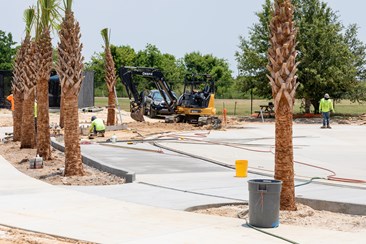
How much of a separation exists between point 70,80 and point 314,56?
108 feet

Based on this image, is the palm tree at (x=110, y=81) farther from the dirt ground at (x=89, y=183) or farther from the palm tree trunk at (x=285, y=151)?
the palm tree trunk at (x=285, y=151)

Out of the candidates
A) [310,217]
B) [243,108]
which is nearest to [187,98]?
[310,217]

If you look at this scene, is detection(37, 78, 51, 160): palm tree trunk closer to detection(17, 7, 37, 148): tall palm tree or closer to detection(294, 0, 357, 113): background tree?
detection(17, 7, 37, 148): tall palm tree

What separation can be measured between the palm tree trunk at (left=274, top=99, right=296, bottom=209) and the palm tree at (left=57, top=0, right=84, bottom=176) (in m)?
6.35

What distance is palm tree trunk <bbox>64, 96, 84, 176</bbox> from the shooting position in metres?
15.7

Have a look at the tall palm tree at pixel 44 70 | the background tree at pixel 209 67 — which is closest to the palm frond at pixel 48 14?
the tall palm tree at pixel 44 70

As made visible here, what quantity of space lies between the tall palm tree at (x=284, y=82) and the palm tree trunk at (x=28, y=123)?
42.9 ft

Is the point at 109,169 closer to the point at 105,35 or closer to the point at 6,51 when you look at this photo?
the point at 105,35

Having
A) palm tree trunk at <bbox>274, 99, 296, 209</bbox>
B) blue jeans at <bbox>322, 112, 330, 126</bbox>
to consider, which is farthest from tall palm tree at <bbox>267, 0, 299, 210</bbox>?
blue jeans at <bbox>322, 112, 330, 126</bbox>

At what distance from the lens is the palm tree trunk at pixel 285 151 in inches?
426

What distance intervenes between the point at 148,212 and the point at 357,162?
34.2 feet

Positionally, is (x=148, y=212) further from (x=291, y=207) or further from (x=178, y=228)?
(x=291, y=207)

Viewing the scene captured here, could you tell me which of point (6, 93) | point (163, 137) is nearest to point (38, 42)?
point (163, 137)

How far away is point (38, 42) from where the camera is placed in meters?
20.1
